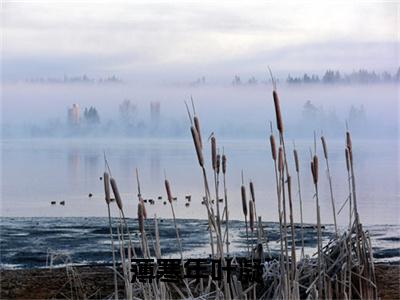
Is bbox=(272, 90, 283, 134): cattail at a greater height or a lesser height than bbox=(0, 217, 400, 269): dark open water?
greater

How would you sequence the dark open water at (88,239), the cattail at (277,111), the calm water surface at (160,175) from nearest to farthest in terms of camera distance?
the cattail at (277,111) → the calm water surface at (160,175) → the dark open water at (88,239)

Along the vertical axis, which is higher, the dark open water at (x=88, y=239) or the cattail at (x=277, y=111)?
the cattail at (x=277, y=111)

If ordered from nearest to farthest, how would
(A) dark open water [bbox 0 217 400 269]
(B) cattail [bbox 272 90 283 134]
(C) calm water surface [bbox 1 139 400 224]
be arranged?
(B) cattail [bbox 272 90 283 134]
(C) calm water surface [bbox 1 139 400 224]
(A) dark open water [bbox 0 217 400 269]

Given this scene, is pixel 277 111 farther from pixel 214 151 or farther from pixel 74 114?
pixel 74 114

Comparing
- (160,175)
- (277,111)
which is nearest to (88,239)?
(160,175)

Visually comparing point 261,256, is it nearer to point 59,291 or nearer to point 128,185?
point 128,185

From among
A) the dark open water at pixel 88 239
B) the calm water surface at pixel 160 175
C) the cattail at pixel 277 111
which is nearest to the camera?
the cattail at pixel 277 111

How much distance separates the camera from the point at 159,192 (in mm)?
2633

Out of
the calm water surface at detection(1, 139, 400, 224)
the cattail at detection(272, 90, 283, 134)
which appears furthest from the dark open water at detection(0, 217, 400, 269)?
the cattail at detection(272, 90, 283, 134)

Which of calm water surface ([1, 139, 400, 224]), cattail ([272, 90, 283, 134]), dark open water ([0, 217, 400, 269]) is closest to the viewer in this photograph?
cattail ([272, 90, 283, 134])

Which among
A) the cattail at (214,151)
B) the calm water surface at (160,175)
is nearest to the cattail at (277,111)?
the cattail at (214,151)

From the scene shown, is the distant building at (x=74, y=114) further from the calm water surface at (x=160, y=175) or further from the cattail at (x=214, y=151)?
the cattail at (x=214, y=151)

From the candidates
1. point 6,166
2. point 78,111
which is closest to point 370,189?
point 78,111

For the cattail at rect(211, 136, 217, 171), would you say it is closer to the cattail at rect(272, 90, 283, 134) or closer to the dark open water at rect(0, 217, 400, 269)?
the cattail at rect(272, 90, 283, 134)
